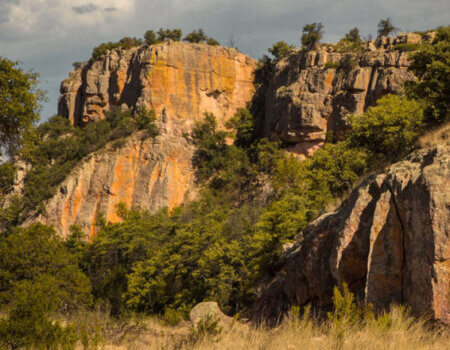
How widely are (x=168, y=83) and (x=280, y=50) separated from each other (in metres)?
15.0

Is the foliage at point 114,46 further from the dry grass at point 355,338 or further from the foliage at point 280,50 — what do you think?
the dry grass at point 355,338

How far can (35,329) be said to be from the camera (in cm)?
675

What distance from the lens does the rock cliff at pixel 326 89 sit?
39031mm

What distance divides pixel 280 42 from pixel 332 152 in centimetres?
3229

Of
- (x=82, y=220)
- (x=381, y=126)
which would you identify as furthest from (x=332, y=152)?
(x=82, y=220)

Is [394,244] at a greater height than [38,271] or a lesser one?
greater

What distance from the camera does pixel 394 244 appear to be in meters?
7.97

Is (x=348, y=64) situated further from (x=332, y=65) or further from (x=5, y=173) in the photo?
(x=5, y=173)

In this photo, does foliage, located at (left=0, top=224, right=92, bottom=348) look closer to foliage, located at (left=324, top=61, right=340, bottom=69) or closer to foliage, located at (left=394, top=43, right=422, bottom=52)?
foliage, located at (left=324, top=61, right=340, bottom=69)

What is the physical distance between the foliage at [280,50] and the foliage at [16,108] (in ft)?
Result: 147

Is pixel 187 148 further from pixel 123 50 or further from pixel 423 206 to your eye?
pixel 423 206

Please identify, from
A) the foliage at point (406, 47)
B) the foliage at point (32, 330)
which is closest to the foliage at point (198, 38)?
the foliage at point (406, 47)

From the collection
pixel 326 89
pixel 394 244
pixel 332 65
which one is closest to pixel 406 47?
pixel 332 65

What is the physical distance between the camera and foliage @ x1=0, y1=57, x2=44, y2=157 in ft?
40.8
